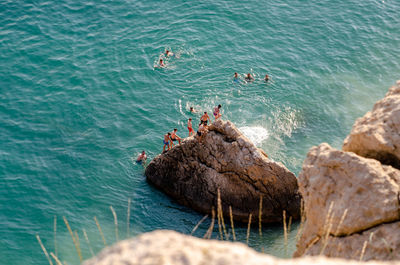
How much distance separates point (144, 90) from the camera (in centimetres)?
3170

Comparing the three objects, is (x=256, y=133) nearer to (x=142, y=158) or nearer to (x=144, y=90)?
(x=142, y=158)

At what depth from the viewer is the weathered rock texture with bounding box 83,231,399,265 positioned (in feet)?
20.7

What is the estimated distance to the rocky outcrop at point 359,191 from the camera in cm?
1177

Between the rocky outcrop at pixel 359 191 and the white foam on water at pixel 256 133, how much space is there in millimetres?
13453

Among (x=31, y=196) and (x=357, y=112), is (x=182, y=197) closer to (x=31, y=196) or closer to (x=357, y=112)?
(x=31, y=196)

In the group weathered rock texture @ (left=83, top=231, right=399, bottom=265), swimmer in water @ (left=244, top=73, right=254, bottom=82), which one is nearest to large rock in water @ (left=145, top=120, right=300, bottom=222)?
swimmer in water @ (left=244, top=73, right=254, bottom=82)

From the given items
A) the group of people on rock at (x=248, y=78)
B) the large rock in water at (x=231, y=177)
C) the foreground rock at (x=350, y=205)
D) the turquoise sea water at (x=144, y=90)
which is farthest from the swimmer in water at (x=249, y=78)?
the foreground rock at (x=350, y=205)

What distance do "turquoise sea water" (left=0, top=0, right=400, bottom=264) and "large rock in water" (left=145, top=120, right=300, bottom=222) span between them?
1006mm

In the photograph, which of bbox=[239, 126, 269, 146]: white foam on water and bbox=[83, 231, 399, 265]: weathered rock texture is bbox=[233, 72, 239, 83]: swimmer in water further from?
bbox=[83, 231, 399, 265]: weathered rock texture

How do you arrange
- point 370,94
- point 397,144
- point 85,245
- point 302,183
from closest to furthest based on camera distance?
1. point 397,144
2. point 302,183
3. point 85,245
4. point 370,94

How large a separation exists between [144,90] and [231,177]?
37.9 ft

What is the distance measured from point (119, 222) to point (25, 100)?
1225cm

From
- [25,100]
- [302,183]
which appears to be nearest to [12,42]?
[25,100]

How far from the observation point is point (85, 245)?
69.8 ft
